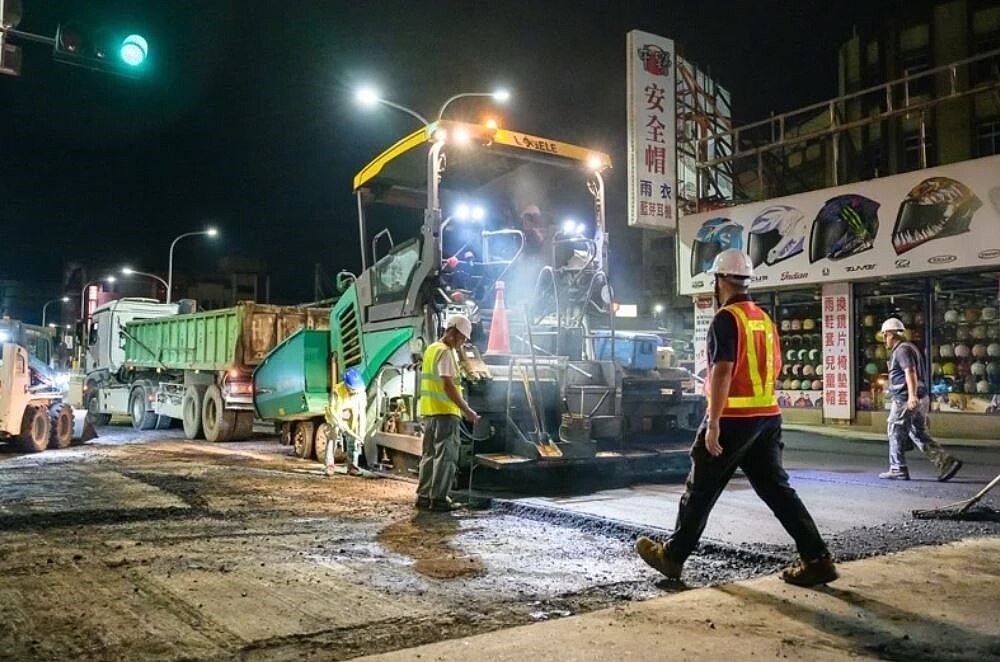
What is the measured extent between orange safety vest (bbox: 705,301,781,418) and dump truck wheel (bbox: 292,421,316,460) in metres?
8.74

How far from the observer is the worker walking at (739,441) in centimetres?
462

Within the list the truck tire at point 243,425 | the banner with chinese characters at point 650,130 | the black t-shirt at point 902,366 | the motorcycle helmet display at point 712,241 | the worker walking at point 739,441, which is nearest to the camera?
the worker walking at point 739,441

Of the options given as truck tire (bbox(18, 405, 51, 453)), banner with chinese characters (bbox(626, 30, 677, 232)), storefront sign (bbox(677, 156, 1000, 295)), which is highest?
banner with chinese characters (bbox(626, 30, 677, 232))

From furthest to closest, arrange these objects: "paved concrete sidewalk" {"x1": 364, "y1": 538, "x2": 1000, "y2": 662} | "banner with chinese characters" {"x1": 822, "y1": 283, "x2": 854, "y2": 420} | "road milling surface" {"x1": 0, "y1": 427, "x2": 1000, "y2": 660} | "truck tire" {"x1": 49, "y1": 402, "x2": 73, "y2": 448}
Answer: "banner with chinese characters" {"x1": 822, "y1": 283, "x2": 854, "y2": 420}
"truck tire" {"x1": 49, "y1": 402, "x2": 73, "y2": 448}
"road milling surface" {"x1": 0, "y1": 427, "x2": 1000, "y2": 660}
"paved concrete sidewalk" {"x1": 364, "y1": 538, "x2": 1000, "y2": 662}

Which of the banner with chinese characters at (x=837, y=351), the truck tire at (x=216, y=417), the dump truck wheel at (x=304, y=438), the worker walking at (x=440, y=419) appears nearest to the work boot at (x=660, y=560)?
the worker walking at (x=440, y=419)

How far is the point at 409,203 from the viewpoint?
10.2 m

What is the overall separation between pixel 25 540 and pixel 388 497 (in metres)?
3.33

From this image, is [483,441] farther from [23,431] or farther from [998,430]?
[998,430]

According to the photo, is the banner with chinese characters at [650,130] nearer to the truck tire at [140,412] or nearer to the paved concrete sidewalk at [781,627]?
the truck tire at [140,412]

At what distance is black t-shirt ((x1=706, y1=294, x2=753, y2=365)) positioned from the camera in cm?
466

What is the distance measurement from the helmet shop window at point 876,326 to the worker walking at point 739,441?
49.7 feet

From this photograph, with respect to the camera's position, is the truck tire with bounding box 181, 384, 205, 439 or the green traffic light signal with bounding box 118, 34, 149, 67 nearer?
the green traffic light signal with bounding box 118, 34, 149, 67

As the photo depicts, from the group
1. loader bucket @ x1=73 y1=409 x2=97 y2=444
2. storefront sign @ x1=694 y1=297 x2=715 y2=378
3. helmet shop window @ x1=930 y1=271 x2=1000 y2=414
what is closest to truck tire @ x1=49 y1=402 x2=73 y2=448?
loader bucket @ x1=73 y1=409 x2=97 y2=444

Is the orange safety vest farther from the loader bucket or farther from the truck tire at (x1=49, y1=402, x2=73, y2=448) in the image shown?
the loader bucket
